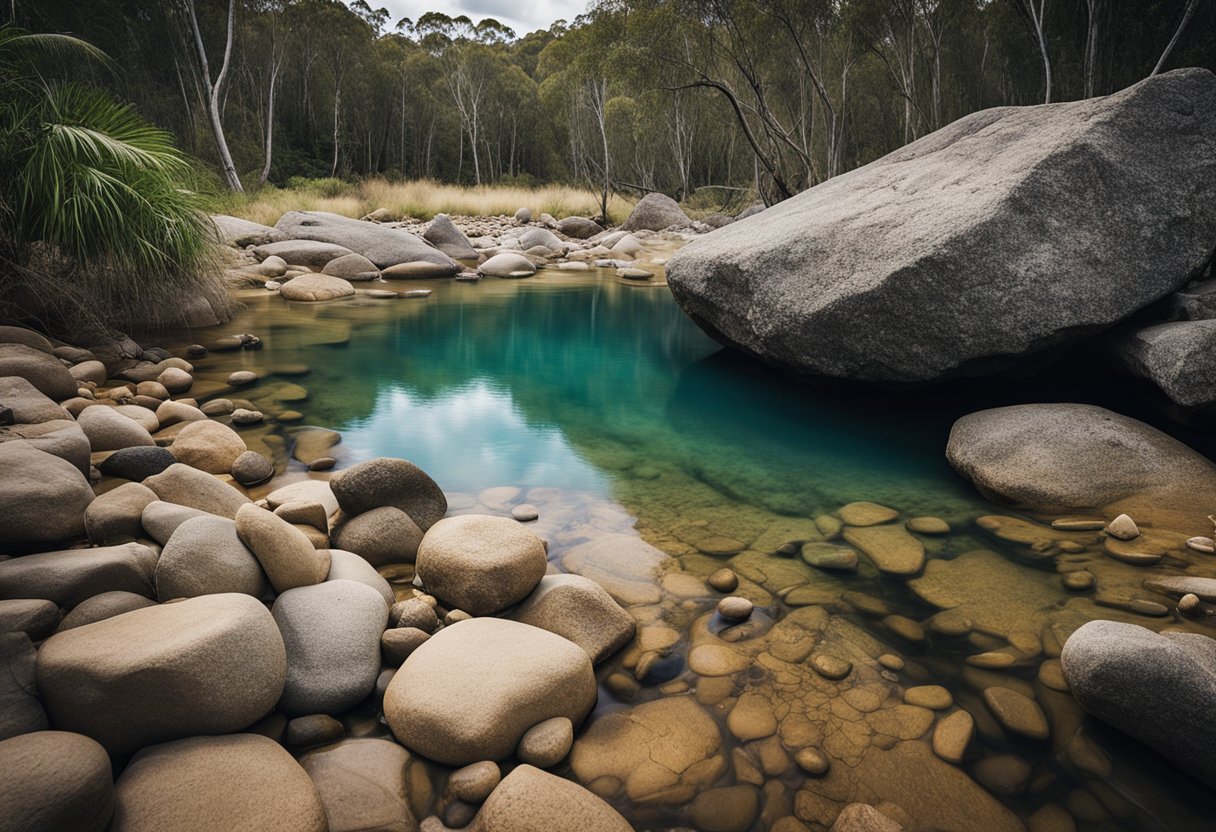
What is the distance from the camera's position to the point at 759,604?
9.61ft

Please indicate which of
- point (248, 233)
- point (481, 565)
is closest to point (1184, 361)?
point (481, 565)

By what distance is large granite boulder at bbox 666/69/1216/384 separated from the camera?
4273 mm

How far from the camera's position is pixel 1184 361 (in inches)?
148

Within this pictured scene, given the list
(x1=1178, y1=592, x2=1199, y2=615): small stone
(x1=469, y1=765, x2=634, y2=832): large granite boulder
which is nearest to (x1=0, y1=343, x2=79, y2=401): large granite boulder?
(x1=469, y1=765, x2=634, y2=832): large granite boulder

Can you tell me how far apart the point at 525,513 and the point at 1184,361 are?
375 centimetres

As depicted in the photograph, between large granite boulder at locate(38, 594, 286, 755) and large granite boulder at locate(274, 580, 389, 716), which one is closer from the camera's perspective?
large granite boulder at locate(38, 594, 286, 755)

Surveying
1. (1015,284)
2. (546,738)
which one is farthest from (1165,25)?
(546,738)

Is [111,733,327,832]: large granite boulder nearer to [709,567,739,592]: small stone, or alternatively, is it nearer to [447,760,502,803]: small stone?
[447,760,502,803]: small stone

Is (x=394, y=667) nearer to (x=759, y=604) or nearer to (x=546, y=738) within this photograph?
(x=546, y=738)

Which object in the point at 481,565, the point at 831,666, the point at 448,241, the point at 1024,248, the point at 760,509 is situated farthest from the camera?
the point at 448,241

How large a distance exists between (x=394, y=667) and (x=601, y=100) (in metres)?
22.6

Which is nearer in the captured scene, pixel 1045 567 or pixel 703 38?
pixel 1045 567

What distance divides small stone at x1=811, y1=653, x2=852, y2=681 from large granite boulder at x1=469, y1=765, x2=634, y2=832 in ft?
3.23

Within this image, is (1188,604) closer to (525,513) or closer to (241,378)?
(525,513)
